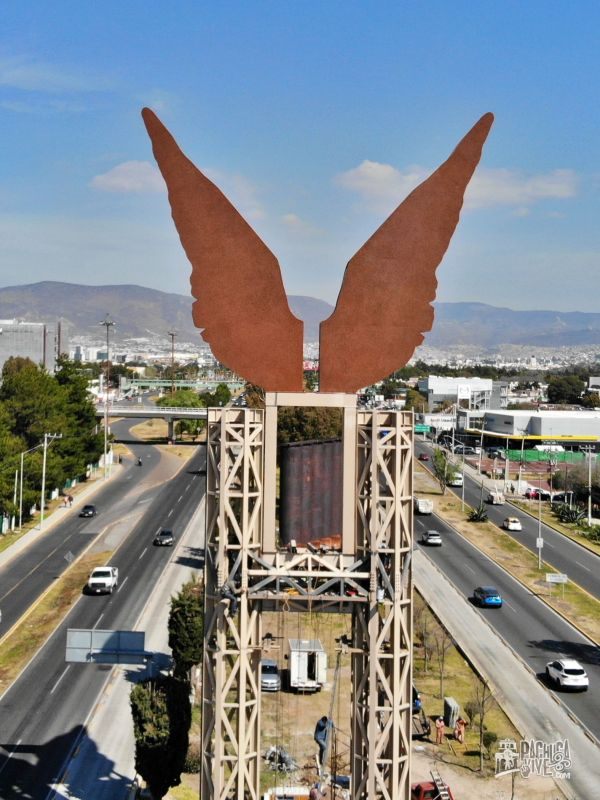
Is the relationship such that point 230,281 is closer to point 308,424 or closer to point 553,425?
point 308,424

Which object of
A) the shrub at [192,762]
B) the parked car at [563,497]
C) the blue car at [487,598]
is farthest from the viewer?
the parked car at [563,497]

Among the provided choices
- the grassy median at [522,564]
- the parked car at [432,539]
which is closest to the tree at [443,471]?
the grassy median at [522,564]

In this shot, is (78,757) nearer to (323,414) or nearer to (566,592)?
(566,592)

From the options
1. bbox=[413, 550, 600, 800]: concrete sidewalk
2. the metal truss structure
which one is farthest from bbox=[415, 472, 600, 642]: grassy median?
the metal truss structure

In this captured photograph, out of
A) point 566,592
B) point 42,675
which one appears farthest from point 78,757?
point 566,592

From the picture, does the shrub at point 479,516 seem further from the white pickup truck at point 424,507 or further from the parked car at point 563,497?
the parked car at point 563,497

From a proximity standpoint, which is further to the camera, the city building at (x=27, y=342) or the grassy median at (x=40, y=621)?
the city building at (x=27, y=342)

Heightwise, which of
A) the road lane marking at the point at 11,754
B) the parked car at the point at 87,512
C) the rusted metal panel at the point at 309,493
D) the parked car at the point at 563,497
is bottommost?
the road lane marking at the point at 11,754

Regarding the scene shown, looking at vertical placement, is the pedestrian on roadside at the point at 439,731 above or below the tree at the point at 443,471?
below
